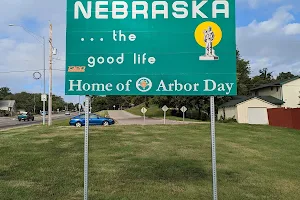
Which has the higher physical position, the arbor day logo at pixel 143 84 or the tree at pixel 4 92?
the tree at pixel 4 92

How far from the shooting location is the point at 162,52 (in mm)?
5258

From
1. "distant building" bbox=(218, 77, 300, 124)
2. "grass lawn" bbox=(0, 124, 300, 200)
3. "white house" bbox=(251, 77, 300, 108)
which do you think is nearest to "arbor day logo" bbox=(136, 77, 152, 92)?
"grass lawn" bbox=(0, 124, 300, 200)

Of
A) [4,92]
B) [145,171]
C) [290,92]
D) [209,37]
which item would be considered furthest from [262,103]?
[4,92]

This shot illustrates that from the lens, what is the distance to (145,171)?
8.29 metres

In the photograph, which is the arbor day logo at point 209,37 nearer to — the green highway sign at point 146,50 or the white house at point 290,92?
the green highway sign at point 146,50

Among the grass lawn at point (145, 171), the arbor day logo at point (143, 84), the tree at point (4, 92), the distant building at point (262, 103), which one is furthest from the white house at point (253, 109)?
the tree at point (4, 92)

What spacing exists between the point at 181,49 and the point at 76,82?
1683mm

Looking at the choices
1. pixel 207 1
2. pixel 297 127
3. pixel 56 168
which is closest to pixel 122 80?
pixel 207 1

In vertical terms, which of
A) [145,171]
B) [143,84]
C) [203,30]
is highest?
[203,30]

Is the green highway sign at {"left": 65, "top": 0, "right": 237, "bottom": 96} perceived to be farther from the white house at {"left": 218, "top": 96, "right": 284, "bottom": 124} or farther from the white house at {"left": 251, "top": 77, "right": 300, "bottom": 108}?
the white house at {"left": 251, "top": 77, "right": 300, "bottom": 108}

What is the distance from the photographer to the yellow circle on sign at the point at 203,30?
523cm

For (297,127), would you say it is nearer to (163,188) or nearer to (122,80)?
(163,188)

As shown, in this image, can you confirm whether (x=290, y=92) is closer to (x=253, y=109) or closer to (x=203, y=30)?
(x=253, y=109)

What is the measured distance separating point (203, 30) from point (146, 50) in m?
0.93
